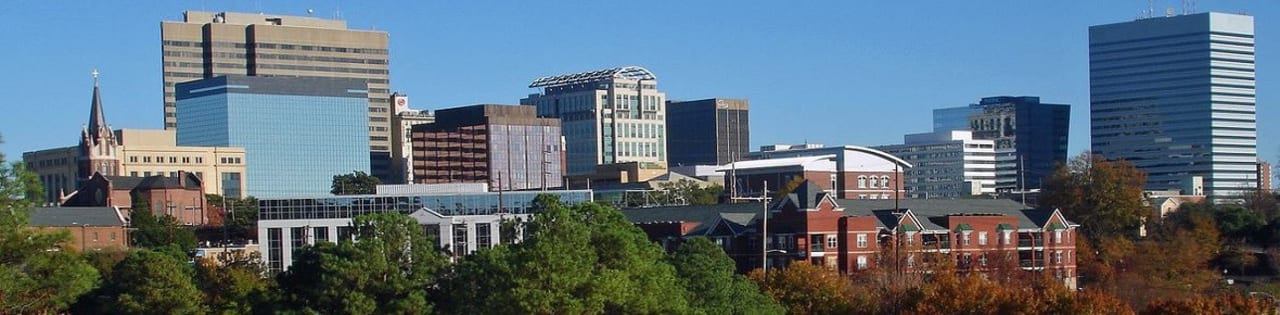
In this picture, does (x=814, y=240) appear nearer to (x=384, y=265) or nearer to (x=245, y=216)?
(x=384, y=265)

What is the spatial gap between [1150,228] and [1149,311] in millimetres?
89148

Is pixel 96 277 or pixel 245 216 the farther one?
pixel 245 216

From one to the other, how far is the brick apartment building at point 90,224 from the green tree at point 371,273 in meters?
72.7

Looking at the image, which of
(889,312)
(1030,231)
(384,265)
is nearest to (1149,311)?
(889,312)

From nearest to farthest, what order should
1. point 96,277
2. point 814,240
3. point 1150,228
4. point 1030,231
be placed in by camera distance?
point 96,277
point 814,240
point 1030,231
point 1150,228

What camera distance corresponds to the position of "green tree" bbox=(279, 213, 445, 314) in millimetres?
79188

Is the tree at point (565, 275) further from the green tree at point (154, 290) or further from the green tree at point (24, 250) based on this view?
the green tree at point (24, 250)

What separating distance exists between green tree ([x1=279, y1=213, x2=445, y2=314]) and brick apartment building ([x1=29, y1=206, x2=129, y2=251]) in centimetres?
7273

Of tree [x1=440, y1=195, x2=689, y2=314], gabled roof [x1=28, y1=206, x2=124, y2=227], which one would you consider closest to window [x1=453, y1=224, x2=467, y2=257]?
gabled roof [x1=28, y1=206, x2=124, y2=227]

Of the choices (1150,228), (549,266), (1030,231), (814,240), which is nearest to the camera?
(549,266)

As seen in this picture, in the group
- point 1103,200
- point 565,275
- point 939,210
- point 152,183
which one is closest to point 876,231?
point 939,210

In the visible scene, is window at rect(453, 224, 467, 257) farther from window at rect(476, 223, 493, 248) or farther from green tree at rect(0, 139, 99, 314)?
green tree at rect(0, 139, 99, 314)

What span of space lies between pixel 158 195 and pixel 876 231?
85.6m

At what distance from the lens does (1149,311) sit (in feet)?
244
